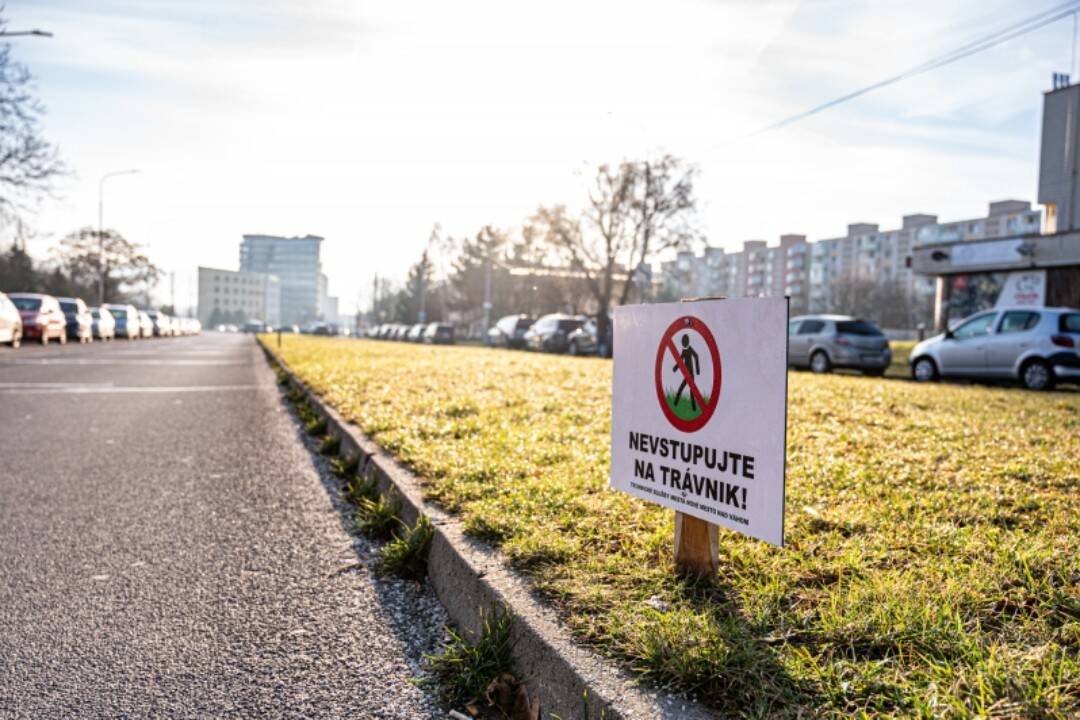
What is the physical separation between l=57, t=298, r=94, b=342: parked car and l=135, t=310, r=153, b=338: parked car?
13.8m

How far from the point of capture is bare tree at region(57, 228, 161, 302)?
6306cm

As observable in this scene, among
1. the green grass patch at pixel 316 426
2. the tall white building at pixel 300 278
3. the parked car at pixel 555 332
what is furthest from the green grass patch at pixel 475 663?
the tall white building at pixel 300 278

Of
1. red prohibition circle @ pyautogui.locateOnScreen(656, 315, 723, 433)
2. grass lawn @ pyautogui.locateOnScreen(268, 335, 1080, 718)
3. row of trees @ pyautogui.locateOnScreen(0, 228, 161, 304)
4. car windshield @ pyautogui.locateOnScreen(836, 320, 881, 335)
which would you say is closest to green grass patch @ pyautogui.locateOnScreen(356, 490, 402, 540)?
grass lawn @ pyautogui.locateOnScreen(268, 335, 1080, 718)

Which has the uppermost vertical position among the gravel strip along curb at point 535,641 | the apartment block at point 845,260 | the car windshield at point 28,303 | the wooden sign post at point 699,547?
the apartment block at point 845,260

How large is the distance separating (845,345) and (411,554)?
58.8 ft

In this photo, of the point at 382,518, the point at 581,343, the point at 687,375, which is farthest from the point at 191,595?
the point at 581,343

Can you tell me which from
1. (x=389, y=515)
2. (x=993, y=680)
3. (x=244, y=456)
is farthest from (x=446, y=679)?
(x=244, y=456)

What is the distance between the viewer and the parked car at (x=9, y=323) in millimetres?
22688

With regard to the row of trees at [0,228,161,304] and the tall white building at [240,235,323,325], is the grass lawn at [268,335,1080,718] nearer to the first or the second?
the row of trees at [0,228,161,304]

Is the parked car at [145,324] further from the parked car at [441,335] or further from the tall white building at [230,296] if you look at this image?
the tall white building at [230,296]

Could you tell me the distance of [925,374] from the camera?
56.4 feet

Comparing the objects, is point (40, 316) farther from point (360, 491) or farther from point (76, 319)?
point (360, 491)

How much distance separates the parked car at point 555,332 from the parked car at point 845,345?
1358 centimetres

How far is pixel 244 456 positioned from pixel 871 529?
16.4 ft
